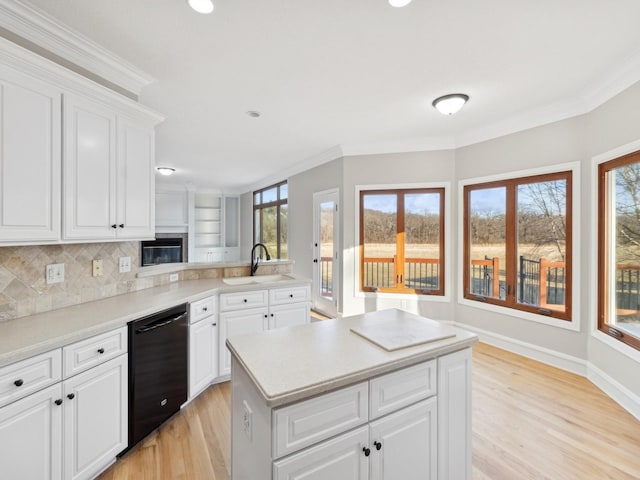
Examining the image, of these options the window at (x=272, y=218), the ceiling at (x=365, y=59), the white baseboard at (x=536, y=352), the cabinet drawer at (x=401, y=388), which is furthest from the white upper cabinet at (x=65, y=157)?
the window at (x=272, y=218)

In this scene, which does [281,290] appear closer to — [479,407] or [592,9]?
[479,407]

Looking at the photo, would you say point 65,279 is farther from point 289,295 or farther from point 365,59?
point 365,59

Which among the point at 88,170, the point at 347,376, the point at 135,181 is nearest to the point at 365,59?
the point at 135,181

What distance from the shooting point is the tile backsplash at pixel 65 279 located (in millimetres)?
1735

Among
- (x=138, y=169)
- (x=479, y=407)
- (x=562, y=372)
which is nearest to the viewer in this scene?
(x=138, y=169)

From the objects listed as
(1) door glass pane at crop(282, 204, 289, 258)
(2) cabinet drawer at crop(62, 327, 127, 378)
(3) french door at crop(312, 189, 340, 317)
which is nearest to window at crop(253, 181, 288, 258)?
(1) door glass pane at crop(282, 204, 289, 258)

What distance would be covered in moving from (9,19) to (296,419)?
8.67 ft

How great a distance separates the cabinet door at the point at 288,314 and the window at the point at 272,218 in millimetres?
3491

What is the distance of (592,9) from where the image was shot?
5.89 feet

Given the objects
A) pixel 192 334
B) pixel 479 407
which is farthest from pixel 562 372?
pixel 192 334

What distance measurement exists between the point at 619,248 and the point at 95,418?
4.14 metres

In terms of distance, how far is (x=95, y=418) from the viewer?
1.64 metres

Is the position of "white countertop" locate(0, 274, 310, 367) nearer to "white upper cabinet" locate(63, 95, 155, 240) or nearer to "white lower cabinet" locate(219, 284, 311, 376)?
"white lower cabinet" locate(219, 284, 311, 376)

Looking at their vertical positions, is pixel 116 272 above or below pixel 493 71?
below
